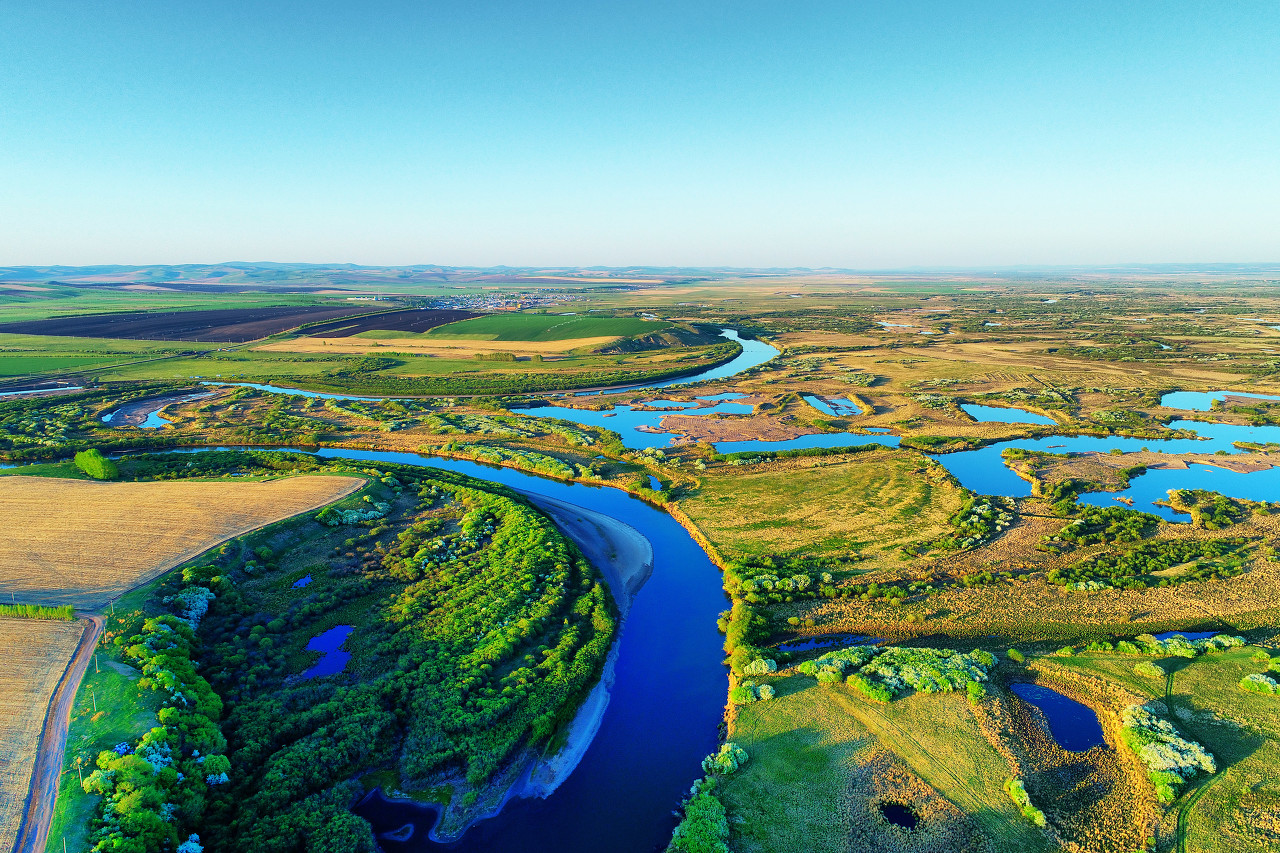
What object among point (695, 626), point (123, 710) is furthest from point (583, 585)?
point (123, 710)

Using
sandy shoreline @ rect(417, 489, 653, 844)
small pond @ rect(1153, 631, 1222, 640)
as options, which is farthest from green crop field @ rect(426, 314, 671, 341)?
small pond @ rect(1153, 631, 1222, 640)

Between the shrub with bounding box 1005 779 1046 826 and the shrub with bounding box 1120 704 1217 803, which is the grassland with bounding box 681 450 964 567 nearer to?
the shrub with bounding box 1120 704 1217 803

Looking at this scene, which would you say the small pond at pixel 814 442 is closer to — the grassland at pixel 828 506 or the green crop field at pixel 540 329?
the grassland at pixel 828 506

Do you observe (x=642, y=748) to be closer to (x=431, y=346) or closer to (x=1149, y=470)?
(x=1149, y=470)

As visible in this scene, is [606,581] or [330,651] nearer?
[330,651]

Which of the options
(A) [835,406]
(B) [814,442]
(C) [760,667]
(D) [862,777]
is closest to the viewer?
(D) [862,777]

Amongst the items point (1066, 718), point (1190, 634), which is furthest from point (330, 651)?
point (1190, 634)
